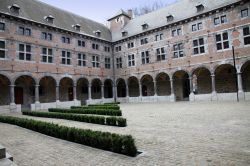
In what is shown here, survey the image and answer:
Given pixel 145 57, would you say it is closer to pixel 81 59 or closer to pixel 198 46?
pixel 198 46

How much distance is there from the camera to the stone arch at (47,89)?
23814 millimetres

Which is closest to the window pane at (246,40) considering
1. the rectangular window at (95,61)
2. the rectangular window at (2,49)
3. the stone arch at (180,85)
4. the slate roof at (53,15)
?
the stone arch at (180,85)

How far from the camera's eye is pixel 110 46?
31438mm

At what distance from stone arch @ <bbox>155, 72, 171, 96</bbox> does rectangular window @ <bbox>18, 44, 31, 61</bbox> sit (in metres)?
16.6

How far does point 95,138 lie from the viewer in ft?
18.3

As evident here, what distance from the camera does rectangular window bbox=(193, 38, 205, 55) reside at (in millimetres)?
22438

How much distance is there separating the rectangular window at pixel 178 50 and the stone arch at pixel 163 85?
3.85m

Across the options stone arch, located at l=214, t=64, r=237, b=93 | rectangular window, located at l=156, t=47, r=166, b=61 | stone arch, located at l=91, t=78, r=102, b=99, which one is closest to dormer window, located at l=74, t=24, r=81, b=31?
stone arch, located at l=91, t=78, r=102, b=99

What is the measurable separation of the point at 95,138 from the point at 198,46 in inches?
809

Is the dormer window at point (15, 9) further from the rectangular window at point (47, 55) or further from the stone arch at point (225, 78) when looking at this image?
the stone arch at point (225, 78)

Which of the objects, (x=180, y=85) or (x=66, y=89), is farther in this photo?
(x=180, y=85)

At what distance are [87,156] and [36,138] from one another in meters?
3.34

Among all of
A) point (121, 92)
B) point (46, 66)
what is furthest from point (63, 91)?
point (121, 92)

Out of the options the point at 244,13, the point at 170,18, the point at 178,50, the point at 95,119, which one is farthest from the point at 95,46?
the point at 95,119
